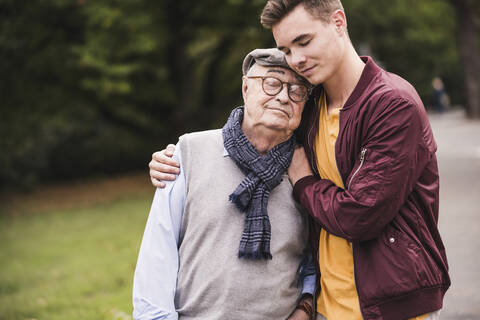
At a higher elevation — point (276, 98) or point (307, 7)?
point (307, 7)

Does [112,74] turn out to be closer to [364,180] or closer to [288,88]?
[288,88]

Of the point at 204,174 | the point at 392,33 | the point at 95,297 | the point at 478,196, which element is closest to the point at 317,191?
the point at 204,174

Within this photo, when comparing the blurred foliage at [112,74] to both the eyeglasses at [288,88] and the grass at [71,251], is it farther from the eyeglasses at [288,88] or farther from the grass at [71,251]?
the eyeglasses at [288,88]

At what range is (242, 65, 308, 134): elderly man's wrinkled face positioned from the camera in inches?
106

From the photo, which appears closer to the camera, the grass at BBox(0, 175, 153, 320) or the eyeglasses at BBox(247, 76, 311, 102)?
the eyeglasses at BBox(247, 76, 311, 102)

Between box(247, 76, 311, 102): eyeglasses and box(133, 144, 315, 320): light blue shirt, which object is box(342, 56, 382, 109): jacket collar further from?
box(133, 144, 315, 320): light blue shirt

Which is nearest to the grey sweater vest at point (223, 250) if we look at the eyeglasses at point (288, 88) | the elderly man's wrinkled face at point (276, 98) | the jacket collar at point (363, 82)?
the elderly man's wrinkled face at point (276, 98)

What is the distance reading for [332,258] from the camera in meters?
2.66

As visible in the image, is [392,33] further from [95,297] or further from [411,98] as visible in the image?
[411,98]

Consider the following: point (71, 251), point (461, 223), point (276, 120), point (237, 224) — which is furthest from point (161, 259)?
point (71, 251)

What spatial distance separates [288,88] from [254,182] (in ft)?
1.74

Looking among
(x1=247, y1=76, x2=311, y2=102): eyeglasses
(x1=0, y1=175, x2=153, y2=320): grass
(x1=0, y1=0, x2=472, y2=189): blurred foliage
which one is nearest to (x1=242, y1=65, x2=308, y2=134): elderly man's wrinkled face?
(x1=247, y1=76, x2=311, y2=102): eyeglasses

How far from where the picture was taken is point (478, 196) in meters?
8.58

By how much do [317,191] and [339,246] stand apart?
0.32m
